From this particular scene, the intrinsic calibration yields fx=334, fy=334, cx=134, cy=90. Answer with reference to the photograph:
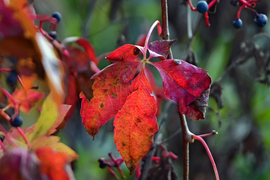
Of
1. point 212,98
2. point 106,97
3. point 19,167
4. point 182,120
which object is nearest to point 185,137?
point 182,120

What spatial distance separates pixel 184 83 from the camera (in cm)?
42

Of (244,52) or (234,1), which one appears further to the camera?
(244,52)

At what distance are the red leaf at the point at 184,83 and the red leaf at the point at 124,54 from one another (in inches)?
1.4

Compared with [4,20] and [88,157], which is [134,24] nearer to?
[88,157]

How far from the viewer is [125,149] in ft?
1.45

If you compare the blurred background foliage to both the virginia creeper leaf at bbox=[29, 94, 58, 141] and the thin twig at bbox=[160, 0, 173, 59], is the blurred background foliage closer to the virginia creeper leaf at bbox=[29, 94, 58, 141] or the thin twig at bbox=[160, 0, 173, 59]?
the thin twig at bbox=[160, 0, 173, 59]

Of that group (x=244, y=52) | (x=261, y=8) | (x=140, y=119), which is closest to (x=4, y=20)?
(x=140, y=119)

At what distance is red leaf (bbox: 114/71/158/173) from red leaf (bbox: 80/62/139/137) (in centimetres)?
2

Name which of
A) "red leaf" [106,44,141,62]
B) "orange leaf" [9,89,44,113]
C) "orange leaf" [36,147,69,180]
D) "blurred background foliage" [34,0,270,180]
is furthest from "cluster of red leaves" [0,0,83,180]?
"blurred background foliage" [34,0,270,180]

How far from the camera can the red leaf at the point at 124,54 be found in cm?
43

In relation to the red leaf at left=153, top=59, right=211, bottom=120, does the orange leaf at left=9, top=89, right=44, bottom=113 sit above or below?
below

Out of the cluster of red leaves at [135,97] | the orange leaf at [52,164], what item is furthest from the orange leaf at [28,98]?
the orange leaf at [52,164]

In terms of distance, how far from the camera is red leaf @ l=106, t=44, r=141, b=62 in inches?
16.9

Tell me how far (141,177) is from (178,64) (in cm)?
32
